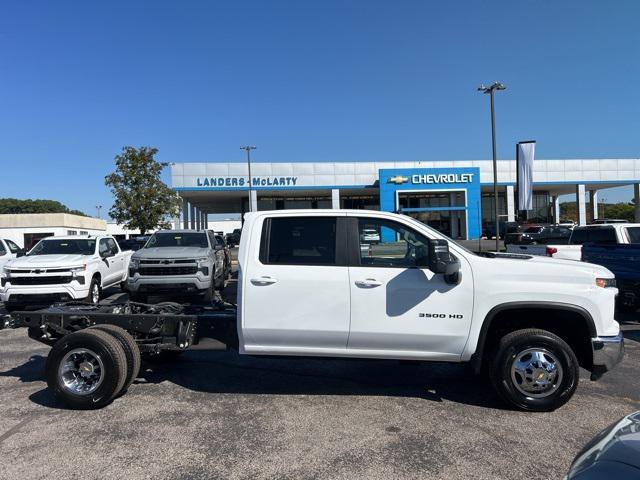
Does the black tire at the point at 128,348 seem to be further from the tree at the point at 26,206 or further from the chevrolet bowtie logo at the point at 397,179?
the tree at the point at 26,206

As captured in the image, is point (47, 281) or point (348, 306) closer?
point (348, 306)

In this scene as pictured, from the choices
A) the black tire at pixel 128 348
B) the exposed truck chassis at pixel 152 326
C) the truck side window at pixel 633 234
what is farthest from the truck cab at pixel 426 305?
the truck side window at pixel 633 234

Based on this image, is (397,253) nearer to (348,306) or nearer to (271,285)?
(348,306)

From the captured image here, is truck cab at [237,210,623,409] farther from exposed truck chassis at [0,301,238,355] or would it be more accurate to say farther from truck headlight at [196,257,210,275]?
truck headlight at [196,257,210,275]

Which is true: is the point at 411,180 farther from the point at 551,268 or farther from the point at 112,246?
the point at 551,268

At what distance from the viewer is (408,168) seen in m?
44.4

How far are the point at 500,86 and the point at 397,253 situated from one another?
75.0 feet

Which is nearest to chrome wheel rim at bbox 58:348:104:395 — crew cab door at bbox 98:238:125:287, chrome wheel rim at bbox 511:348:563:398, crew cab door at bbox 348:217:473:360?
crew cab door at bbox 348:217:473:360

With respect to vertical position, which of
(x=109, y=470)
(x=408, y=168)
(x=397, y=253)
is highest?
(x=408, y=168)

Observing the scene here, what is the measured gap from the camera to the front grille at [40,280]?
1030 centimetres

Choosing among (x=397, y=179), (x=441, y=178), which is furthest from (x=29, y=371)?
(x=441, y=178)

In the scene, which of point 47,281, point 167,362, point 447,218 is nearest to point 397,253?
point 167,362

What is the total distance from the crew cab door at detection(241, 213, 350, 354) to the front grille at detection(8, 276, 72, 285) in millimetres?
7317

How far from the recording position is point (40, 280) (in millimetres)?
10375
